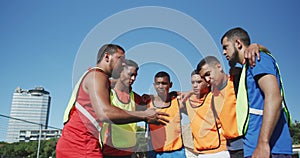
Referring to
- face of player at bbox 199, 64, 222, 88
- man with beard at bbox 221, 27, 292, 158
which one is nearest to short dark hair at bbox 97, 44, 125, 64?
face of player at bbox 199, 64, 222, 88

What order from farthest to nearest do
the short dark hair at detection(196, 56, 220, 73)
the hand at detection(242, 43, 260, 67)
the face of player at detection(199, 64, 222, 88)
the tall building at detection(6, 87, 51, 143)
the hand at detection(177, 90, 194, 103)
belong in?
the tall building at detection(6, 87, 51, 143), the hand at detection(177, 90, 194, 103), the short dark hair at detection(196, 56, 220, 73), the face of player at detection(199, 64, 222, 88), the hand at detection(242, 43, 260, 67)

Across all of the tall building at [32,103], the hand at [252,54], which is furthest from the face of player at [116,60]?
the tall building at [32,103]

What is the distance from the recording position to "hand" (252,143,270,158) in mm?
2381

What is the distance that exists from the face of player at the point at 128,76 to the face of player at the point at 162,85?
39cm

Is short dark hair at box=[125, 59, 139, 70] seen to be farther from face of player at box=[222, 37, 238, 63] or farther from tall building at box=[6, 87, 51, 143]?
tall building at box=[6, 87, 51, 143]

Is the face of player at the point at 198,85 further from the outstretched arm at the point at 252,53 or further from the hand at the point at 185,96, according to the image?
the outstretched arm at the point at 252,53

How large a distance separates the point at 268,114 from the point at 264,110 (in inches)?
2.2

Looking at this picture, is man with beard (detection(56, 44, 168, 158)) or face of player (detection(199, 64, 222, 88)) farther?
face of player (detection(199, 64, 222, 88))

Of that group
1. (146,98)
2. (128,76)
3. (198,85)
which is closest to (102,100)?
(128,76)

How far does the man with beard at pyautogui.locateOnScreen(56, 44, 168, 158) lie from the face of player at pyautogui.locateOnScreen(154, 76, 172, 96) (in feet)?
4.12

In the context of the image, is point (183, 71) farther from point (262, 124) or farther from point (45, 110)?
point (45, 110)

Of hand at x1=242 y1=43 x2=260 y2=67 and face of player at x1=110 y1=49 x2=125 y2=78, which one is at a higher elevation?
face of player at x1=110 y1=49 x2=125 y2=78

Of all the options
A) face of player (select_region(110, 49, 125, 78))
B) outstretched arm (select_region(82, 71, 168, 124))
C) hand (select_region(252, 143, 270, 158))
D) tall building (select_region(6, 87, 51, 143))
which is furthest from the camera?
tall building (select_region(6, 87, 51, 143))

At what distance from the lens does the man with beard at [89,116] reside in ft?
9.99
